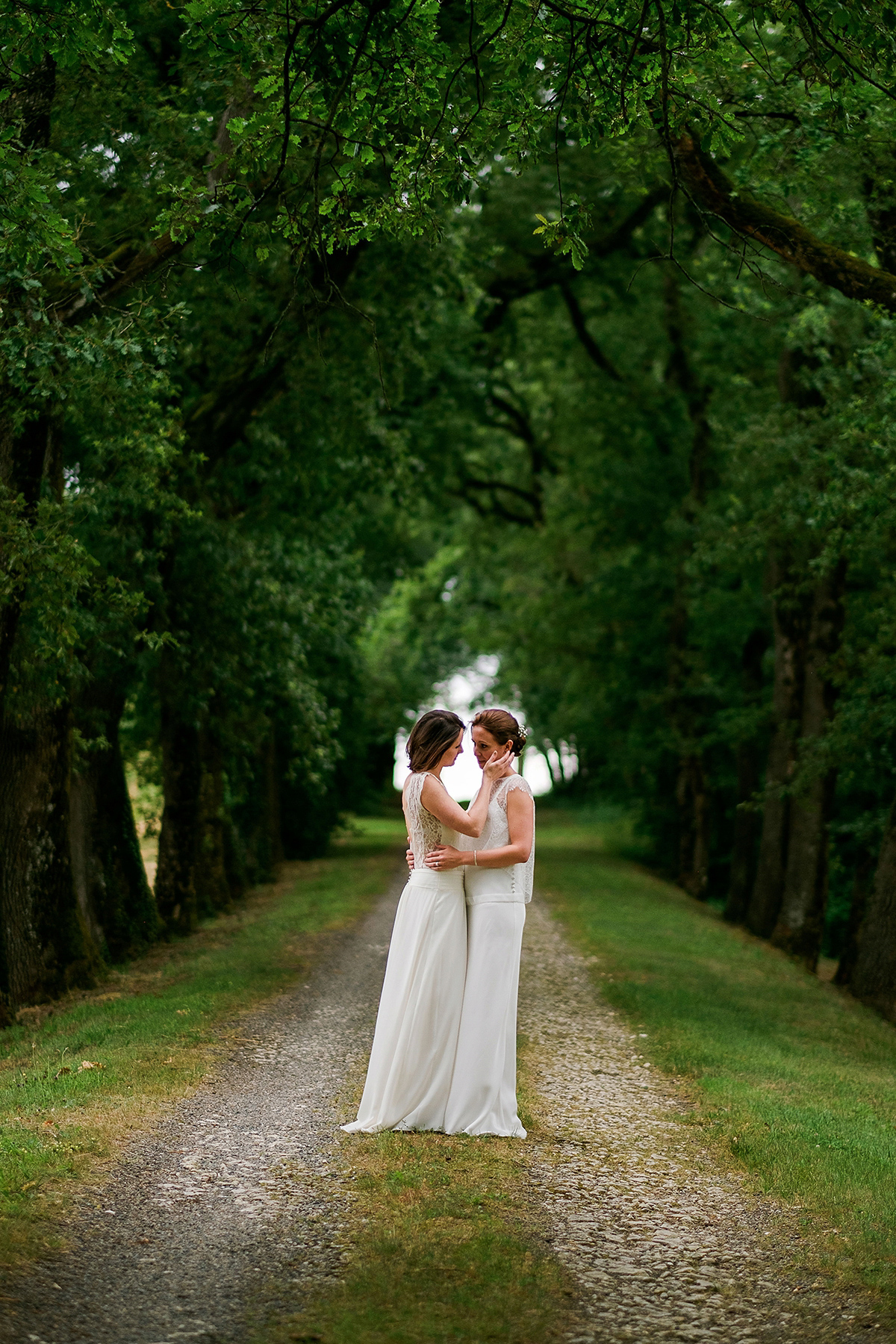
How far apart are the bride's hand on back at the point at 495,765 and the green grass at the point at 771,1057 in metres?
2.48

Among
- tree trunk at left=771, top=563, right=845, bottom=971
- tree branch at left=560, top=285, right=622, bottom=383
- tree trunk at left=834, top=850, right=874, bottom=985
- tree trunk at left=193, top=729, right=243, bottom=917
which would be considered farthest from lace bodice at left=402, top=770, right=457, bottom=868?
tree branch at left=560, top=285, right=622, bottom=383

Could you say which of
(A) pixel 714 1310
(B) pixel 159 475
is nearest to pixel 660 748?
(B) pixel 159 475

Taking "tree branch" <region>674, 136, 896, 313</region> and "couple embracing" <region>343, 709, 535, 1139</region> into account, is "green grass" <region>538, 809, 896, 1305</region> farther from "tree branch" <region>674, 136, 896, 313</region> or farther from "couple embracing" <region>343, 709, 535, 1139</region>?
"tree branch" <region>674, 136, 896, 313</region>

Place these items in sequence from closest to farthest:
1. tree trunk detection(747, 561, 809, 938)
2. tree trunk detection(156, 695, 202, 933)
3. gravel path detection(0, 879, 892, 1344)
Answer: gravel path detection(0, 879, 892, 1344), tree trunk detection(156, 695, 202, 933), tree trunk detection(747, 561, 809, 938)

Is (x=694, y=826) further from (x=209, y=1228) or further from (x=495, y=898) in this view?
(x=209, y=1228)

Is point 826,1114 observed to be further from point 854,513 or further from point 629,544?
point 629,544

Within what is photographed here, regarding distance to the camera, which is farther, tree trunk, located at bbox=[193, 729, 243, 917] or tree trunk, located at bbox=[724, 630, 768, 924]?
tree trunk, located at bbox=[724, 630, 768, 924]

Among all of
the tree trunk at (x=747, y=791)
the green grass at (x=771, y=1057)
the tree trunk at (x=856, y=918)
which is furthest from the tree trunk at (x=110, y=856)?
the tree trunk at (x=747, y=791)

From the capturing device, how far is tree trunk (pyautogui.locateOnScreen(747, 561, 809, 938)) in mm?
19859

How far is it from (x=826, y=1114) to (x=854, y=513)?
7.71 metres

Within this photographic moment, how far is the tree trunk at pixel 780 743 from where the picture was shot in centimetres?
1986

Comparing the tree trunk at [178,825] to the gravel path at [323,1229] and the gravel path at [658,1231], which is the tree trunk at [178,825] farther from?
the gravel path at [658,1231]

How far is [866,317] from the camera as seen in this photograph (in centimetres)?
1691

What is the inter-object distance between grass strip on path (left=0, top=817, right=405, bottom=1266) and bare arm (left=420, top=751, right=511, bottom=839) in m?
2.44
